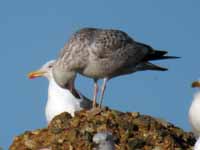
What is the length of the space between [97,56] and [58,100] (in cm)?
230

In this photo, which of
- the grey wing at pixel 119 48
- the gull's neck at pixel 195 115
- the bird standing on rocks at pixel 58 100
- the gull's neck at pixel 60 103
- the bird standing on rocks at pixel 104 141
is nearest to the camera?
the bird standing on rocks at pixel 104 141

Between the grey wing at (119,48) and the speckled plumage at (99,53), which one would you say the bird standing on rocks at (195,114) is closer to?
the grey wing at (119,48)

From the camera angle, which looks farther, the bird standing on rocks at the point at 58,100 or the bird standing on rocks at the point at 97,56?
the bird standing on rocks at the point at 58,100

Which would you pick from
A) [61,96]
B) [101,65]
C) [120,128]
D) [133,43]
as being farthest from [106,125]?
[61,96]

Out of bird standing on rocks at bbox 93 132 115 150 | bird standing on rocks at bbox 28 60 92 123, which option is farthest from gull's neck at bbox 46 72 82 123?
bird standing on rocks at bbox 93 132 115 150

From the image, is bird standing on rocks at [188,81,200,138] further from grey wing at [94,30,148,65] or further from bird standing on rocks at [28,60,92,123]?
bird standing on rocks at [28,60,92,123]

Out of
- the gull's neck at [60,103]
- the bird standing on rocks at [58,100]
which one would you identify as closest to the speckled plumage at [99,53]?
the bird standing on rocks at [58,100]

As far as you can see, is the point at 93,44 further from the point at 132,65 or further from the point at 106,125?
the point at 106,125

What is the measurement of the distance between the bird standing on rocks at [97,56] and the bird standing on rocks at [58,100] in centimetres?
81

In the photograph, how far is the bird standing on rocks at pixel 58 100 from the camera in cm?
1472

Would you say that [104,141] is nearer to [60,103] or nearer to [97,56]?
[97,56]

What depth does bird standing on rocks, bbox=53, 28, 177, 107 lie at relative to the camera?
13031mm

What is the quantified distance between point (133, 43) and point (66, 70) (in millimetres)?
1284

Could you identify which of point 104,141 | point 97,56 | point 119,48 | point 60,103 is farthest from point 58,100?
point 104,141
